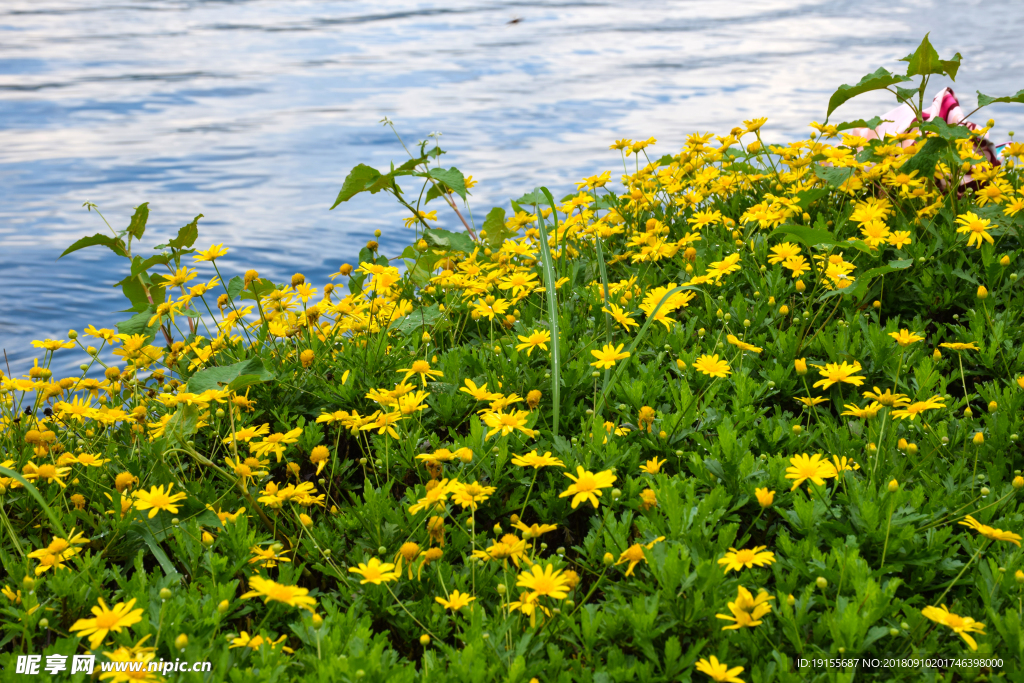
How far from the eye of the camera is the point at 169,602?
154cm

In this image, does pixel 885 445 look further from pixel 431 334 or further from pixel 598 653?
pixel 431 334

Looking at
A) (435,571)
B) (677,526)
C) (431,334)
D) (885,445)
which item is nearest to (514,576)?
(435,571)

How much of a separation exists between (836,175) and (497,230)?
4.62ft

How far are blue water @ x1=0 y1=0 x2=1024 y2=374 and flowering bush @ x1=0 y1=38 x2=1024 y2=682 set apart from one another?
14.1 ft

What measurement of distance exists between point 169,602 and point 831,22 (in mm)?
20657

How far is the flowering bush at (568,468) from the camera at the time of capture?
1.51 m

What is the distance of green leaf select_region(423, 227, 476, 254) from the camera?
3137 millimetres

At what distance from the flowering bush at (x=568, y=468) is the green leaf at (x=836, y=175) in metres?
0.06

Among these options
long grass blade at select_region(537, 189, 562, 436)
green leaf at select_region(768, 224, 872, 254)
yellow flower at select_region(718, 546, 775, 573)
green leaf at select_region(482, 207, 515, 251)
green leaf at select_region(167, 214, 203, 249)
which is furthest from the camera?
green leaf at select_region(482, 207, 515, 251)

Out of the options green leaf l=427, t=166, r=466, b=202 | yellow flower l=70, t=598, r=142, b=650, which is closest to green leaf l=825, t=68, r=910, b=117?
green leaf l=427, t=166, r=466, b=202

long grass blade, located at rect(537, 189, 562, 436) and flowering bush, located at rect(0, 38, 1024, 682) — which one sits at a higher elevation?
long grass blade, located at rect(537, 189, 562, 436)

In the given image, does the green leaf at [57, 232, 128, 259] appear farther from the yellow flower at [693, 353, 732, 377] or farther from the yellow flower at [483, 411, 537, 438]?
the yellow flower at [693, 353, 732, 377]

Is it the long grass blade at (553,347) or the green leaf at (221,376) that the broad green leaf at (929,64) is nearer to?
the long grass blade at (553,347)

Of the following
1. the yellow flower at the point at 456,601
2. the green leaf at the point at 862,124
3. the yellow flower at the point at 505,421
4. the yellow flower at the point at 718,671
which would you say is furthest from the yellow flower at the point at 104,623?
the green leaf at the point at 862,124
